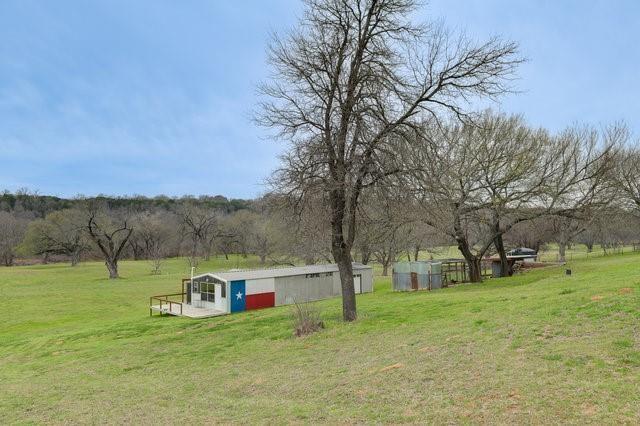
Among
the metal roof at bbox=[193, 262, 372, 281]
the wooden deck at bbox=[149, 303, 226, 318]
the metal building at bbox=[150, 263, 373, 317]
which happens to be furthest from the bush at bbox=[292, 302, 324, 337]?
the metal roof at bbox=[193, 262, 372, 281]

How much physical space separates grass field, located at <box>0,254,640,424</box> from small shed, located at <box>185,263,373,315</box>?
730 centimetres

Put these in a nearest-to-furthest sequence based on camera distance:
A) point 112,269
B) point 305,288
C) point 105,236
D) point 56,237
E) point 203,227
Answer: point 305,288 → point 112,269 → point 105,236 → point 56,237 → point 203,227

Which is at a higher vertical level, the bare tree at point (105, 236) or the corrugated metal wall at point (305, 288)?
the bare tree at point (105, 236)

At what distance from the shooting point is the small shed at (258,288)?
26969mm

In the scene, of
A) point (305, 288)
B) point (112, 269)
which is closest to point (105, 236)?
point (112, 269)

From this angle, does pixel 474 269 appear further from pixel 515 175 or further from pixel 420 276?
pixel 515 175

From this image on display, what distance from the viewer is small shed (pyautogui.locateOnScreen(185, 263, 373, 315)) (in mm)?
26969

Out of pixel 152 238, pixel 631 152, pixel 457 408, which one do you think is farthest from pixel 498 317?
pixel 152 238

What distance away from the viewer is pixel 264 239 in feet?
215

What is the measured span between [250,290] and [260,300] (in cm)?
98

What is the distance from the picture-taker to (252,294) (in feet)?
90.6

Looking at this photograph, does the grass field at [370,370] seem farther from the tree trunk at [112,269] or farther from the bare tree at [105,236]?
the bare tree at [105,236]

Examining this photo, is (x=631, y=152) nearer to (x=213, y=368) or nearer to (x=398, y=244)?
(x=398, y=244)

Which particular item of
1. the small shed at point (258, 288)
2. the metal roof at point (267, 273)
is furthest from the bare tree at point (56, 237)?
the metal roof at point (267, 273)
